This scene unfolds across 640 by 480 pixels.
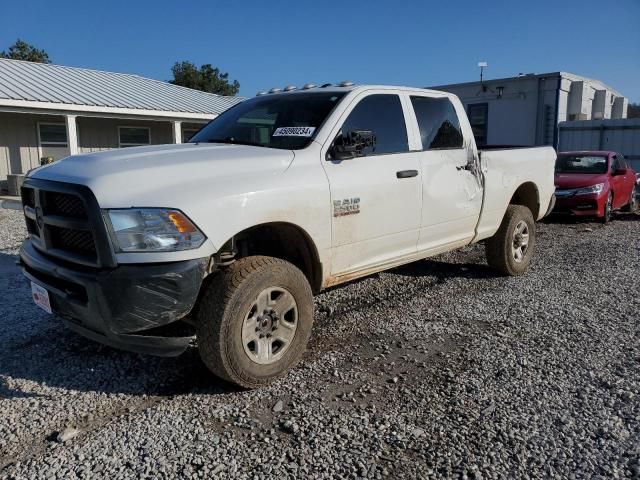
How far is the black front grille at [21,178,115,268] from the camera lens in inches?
111

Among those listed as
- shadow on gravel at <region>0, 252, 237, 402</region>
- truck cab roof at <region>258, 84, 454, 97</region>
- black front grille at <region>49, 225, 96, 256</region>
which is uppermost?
truck cab roof at <region>258, 84, 454, 97</region>

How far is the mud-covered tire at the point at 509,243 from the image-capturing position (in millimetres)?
5984

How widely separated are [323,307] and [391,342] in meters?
1.06

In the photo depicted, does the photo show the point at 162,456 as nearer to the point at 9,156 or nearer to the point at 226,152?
the point at 226,152

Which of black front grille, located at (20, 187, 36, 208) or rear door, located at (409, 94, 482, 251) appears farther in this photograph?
rear door, located at (409, 94, 482, 251)

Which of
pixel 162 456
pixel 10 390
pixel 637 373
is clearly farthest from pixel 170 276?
pixel 637 373

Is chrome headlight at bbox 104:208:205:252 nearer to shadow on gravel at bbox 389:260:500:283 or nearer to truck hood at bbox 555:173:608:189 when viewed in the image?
shadow on gravel at bbox 389:260:500:283

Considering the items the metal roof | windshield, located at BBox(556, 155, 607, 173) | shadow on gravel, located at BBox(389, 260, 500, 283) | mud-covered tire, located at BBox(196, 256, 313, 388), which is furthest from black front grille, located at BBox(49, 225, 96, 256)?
the metal roof

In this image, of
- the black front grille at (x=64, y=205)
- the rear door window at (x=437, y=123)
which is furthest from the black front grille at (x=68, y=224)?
the rear door window at (x=437, y=123)

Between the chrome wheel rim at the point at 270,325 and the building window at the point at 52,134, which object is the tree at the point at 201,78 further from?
the chrome wheel rim at the point at 270,325

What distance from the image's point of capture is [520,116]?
20.2m

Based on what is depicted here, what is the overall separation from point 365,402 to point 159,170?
74.5 inches

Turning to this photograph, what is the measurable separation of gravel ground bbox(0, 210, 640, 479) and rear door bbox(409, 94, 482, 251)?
0.79 m

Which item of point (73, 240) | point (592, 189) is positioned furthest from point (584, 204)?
point (73, 240)
